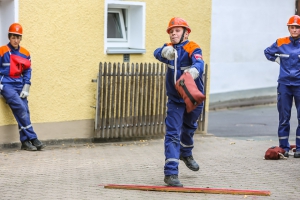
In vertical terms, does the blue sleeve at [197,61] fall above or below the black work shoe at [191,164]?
above

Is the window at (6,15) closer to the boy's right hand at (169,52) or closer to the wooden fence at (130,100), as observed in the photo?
the wooden fence at (130,100)

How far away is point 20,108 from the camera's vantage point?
10711 millimetres

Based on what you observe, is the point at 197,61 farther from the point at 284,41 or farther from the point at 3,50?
the point at 3,50

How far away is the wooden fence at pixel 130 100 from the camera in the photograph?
11891mm

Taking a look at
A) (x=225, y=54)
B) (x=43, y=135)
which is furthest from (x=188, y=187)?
(x=225, y=54)

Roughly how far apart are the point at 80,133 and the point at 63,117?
458 millimetres

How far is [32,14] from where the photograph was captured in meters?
11.0

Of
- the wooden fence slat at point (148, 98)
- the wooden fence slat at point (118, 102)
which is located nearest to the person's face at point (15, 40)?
the wooden fence slat at point (118, 102)

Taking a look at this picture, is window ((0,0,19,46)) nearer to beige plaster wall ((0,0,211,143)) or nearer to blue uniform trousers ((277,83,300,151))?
beige plaster wall ((0,0,211,143))

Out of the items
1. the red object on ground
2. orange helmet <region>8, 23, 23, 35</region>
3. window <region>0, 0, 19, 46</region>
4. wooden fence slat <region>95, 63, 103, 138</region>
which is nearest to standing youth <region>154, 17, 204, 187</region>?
the red object on ground

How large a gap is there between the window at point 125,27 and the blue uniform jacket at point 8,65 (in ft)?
5.98

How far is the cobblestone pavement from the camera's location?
7.66 metres

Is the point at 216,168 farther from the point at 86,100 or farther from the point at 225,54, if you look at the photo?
the point at 225,54

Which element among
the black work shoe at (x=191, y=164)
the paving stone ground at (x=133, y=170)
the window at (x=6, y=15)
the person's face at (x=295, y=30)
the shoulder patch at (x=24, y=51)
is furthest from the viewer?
the window at (x=6, y=15)
